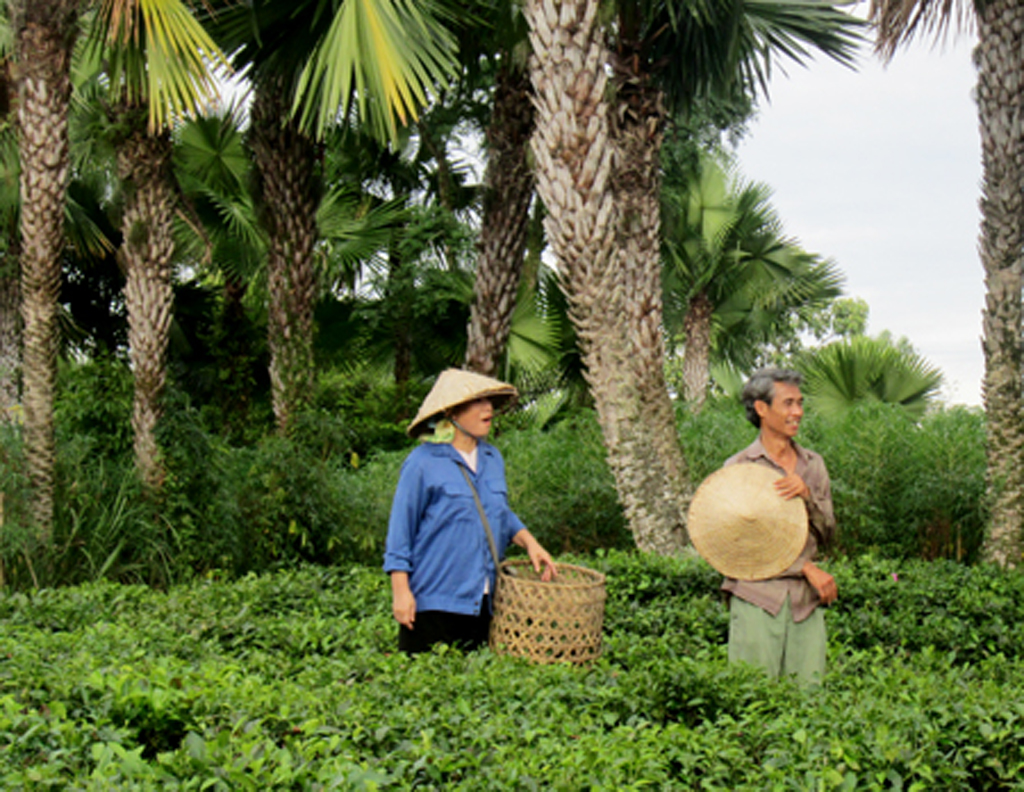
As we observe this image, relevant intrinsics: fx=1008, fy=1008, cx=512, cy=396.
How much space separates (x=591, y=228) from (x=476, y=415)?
2.96m

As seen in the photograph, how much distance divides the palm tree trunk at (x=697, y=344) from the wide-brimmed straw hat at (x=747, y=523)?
44.4ft

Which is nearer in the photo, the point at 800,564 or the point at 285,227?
the point at 800,564

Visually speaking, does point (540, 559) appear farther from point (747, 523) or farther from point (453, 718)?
point (453, 718)

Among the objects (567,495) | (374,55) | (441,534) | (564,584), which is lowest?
(564,584)

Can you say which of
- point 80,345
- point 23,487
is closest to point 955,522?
point 23,487

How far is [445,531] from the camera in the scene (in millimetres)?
4098

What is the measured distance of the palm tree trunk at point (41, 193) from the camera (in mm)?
7051

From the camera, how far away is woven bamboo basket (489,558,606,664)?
12.9 ft

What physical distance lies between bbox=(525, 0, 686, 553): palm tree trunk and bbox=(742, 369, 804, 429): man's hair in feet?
8.99

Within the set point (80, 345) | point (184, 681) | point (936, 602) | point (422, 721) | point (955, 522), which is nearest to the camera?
point (422, 721)

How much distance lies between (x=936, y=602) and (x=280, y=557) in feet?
15.6

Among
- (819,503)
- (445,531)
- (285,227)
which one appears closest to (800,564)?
(819,503)

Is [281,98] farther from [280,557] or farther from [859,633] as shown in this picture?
[859,633]

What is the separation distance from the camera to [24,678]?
3703 mm
